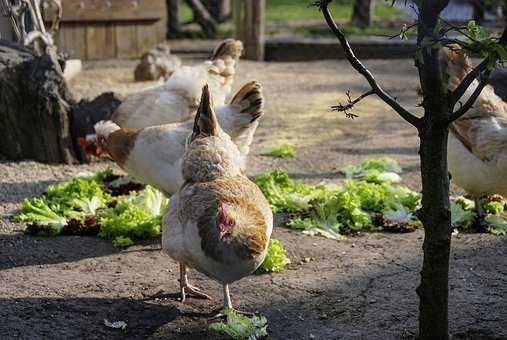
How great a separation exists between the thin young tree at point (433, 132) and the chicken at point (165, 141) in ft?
6.81

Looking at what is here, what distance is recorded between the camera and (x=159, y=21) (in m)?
14.4

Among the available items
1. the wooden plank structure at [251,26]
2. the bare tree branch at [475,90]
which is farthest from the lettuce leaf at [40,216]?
the wooden plank structure at [251,26]

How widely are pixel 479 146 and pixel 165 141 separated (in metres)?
2.35

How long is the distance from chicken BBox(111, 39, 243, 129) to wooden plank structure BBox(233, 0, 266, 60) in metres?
6.79

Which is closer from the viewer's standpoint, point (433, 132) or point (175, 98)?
point (433, 132)

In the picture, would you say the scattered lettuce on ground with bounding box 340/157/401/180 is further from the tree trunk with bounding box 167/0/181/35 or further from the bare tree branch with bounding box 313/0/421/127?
the tree trunk with bounding box 167/0/181/35

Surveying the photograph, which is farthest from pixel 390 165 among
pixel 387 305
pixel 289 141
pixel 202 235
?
pixel 202 235

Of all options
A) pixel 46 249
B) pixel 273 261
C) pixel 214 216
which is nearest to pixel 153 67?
pixel 46 249

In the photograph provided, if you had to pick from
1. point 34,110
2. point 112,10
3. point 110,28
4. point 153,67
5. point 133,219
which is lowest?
point 133,219

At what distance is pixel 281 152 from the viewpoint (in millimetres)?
8289

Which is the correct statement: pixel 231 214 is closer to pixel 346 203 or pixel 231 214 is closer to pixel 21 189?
pixel 346 203

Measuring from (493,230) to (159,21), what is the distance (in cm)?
946

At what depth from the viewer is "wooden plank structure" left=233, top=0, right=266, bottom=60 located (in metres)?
14.3

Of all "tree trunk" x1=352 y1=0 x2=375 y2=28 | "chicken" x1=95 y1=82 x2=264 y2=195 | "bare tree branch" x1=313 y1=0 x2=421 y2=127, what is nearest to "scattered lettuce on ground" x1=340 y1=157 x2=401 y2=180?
"chicken" x1=95 y1=82 x2=264 y2=195
